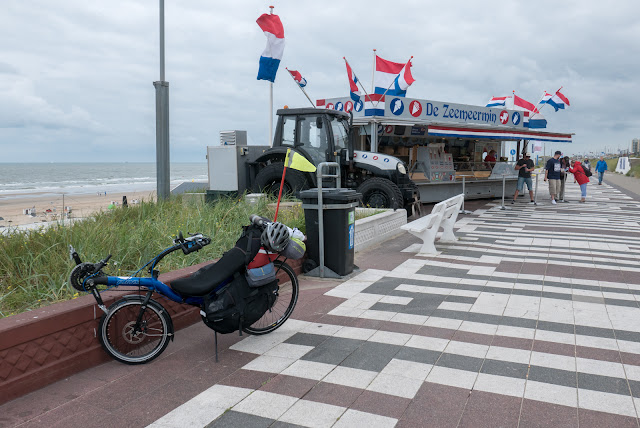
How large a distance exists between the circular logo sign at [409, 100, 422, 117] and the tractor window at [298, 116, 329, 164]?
5.81 metres

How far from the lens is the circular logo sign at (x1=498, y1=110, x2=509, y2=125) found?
20172mm

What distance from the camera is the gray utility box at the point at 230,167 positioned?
1210cm

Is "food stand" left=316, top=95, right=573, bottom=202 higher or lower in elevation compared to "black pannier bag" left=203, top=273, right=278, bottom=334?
higher

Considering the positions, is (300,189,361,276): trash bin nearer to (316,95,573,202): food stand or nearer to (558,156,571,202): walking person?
(316,95,573,202): food stand

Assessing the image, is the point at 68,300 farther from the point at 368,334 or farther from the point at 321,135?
the point at 321,135

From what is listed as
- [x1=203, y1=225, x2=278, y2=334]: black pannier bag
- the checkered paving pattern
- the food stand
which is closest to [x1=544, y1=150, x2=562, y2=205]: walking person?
the food stand

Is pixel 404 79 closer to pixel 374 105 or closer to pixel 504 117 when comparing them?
pixel 374 105

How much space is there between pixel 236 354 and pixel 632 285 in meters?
5.38

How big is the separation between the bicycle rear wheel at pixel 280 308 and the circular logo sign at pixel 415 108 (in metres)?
12.1

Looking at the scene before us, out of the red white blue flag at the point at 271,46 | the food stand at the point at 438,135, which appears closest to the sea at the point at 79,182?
the food stand at the point at 438,135

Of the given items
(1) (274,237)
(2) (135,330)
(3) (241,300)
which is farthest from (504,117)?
(2) (135,330)

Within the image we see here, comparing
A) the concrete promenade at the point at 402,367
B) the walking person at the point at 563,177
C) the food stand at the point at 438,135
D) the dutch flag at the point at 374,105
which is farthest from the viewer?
the walking person at the point at 563,177

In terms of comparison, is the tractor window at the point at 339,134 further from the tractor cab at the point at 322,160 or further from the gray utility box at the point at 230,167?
the gray utility box at the point at 230,167

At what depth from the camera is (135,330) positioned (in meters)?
4.08
